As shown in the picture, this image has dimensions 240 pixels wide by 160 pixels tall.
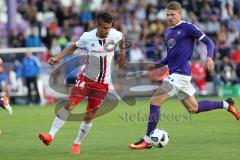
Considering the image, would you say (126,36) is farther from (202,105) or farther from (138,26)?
(202,105)

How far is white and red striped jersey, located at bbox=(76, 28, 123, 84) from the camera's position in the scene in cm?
1292

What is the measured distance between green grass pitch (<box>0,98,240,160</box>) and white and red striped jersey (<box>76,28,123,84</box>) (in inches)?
51.4

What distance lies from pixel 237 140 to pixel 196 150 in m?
1.65

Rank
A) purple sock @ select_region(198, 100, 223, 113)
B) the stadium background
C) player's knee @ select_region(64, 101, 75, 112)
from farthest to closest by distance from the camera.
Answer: the stadium background → purple sock @ select_region(198, 100, 223, 113) → player's knee @ select_region(64, 101, 75, 112)

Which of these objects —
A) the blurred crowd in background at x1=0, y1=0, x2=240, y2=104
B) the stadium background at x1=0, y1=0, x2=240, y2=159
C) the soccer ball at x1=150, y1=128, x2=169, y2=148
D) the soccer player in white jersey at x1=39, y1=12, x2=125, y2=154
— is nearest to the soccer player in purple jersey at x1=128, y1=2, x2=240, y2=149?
the soccer ball at x1=150, y1=128, x2=169, y2=148

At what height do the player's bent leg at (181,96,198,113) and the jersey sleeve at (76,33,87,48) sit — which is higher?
the jersey sleeve at (76,33,87,48)

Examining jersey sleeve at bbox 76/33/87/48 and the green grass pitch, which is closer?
the green grass pitch

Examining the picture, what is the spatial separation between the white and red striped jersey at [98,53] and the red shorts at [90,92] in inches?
3.4

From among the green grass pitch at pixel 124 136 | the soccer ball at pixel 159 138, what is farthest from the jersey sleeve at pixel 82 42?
the soccer ball at pixel 159 138

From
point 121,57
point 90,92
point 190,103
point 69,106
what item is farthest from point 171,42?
point 69,106

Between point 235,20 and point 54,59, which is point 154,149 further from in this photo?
point 235,20

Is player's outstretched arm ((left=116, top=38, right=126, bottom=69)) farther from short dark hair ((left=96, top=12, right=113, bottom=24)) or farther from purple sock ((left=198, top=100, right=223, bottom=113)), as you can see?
purple sock ((left=198, top=100, right=223, bottom=113))

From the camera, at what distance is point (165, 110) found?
22.5 m

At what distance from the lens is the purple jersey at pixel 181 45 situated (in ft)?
43.9
